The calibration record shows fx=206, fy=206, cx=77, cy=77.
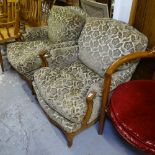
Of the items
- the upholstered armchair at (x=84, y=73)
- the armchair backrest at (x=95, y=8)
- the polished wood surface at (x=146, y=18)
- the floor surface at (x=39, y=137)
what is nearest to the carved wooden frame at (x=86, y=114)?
the upholstered armchair at (x=84, y=73)

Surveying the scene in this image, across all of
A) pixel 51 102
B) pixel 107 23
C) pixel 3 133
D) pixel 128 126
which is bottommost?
pixel 3 133

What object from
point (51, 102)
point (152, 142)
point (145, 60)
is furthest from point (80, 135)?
point (145, 60)

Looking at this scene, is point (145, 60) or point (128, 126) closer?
point (128, 126)

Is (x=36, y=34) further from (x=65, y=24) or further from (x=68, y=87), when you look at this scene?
(x=68, y=87)

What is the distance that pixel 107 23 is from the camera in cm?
169

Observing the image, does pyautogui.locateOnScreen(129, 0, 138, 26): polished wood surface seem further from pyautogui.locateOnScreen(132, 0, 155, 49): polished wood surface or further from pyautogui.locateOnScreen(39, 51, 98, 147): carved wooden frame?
pyautogui.locateOnScreen(39, 51, 98, 147): carved wooden frame

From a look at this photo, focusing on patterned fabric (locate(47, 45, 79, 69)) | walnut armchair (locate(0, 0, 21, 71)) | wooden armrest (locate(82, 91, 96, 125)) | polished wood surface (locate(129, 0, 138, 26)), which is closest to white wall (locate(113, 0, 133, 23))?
polished wood surface (locate(129, 0, 138, 26))

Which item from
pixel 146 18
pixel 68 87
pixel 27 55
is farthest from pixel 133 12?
pixel 27 55

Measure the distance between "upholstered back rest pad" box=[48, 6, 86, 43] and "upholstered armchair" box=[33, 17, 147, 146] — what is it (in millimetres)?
206

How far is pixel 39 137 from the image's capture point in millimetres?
1711

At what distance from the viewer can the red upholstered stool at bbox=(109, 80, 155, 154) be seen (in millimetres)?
1150

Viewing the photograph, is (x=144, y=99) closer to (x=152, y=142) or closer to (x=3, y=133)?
(x=152, y=142)

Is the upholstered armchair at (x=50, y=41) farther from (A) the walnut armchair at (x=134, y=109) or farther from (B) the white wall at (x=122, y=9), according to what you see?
(A) the walnut armchair at (x=134, y=109)

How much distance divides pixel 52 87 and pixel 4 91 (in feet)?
2.67
